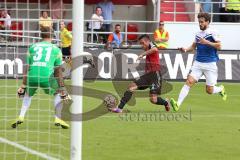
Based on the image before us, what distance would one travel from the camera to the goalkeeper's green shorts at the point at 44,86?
14.7 m

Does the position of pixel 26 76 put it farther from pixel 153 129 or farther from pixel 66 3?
pixel 66 3

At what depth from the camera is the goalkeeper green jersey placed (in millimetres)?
14516

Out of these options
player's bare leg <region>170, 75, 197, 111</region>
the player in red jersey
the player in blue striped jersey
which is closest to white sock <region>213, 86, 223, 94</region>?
the player in blue striped jersey

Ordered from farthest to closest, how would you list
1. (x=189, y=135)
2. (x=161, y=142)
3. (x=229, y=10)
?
(x=229, y=10), (x=189, y=135), (x=161, y=142)

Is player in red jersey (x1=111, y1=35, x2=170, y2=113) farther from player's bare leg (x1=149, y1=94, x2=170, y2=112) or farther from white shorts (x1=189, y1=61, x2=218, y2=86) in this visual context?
white shorts (x1=189, y1=61, x2=218, y2=86)

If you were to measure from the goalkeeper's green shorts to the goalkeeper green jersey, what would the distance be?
0.08 metres

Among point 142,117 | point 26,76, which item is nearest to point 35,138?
point 26,76

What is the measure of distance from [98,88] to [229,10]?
1055 cm

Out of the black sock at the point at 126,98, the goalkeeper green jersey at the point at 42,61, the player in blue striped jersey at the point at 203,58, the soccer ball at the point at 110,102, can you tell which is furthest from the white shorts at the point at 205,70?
the goalkeeper green jersey at the point at 42,61

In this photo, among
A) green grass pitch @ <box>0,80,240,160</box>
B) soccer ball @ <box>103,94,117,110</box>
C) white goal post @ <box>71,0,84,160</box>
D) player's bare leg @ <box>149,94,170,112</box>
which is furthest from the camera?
soccer ball @ <box>103,94,117,110</box>

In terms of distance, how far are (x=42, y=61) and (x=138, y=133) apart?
226 cm

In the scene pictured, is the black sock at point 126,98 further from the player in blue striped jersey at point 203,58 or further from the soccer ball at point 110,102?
the player in blue striped jersey at point 203,58

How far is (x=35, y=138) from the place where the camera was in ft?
45.4

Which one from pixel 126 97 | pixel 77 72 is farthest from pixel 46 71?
pixel 77 72
